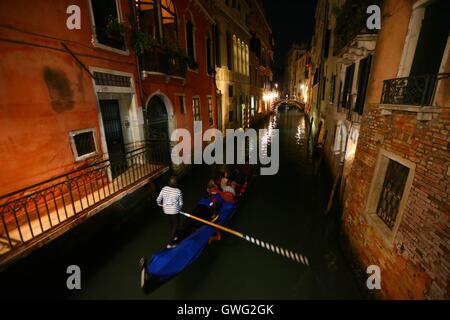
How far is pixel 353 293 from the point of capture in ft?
14.8

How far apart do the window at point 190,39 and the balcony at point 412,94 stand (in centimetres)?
869

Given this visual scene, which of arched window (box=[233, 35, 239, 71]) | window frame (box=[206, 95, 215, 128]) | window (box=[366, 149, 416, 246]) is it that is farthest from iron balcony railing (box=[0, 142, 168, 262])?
arched window (box=[233, 35, 239, 71])

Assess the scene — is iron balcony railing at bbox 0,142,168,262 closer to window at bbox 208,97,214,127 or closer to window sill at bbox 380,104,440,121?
window at bbox 208,97,214,127

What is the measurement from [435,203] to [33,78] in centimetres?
695

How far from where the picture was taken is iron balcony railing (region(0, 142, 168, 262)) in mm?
3768

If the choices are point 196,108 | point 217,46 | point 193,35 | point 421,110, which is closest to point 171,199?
point 421,110

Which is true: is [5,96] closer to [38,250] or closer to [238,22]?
[38,250]

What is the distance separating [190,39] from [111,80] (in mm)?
5793

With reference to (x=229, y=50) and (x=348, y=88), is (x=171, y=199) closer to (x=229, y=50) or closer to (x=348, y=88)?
(x=348, y=88)

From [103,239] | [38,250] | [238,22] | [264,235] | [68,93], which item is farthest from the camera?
[238,22]

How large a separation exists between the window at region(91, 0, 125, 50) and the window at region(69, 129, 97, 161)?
8.11ft

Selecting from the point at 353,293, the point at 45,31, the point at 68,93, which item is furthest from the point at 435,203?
the point at 45,31

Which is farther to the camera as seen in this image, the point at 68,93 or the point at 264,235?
the point at 264,235

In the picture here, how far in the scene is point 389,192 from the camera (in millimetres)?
4121
